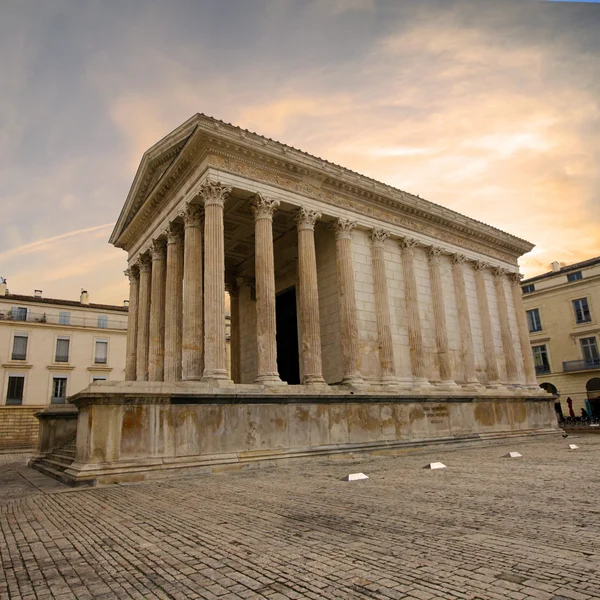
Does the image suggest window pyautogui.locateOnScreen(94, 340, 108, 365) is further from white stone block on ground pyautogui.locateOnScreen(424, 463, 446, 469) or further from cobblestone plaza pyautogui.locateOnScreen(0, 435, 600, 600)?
white stone block on ground pyautogui.locateOnScreen(424, 463, 446, 469)

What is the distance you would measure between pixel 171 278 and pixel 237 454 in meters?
8.53

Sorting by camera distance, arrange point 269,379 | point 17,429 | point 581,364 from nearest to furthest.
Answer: point 269,379 < point 17,429 < point 581,364

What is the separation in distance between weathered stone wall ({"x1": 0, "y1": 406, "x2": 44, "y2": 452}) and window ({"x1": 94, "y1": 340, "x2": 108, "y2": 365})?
6.07 metres

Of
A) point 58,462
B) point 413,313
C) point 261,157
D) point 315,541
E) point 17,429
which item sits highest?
point 261,157

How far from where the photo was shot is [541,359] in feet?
140

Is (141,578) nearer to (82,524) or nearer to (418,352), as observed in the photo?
(82,524)

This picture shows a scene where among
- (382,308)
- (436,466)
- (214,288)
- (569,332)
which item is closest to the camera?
(436,466)

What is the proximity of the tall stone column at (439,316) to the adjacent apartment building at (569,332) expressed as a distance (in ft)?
78.2

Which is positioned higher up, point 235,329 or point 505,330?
point 235,329

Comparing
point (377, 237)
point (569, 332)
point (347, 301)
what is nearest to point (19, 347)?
point (347, 301)

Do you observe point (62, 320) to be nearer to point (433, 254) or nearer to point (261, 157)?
point (261, 157)

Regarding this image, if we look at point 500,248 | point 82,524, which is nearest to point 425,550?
point 82,524

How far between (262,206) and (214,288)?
3.61 m

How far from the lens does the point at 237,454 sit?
12.5 metres
